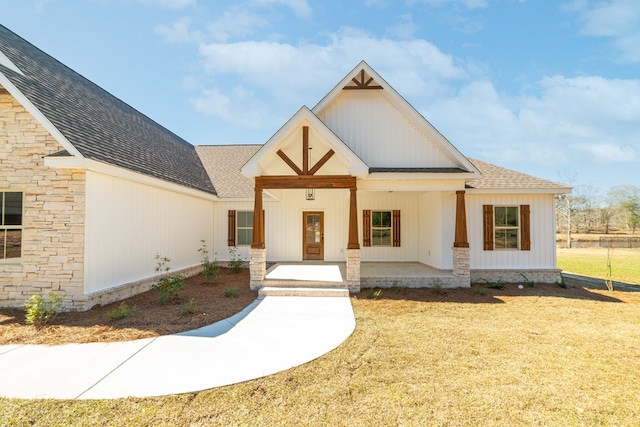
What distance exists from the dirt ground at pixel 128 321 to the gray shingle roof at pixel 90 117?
3.54m

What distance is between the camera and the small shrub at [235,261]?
13156mm

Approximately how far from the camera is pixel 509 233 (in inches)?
429

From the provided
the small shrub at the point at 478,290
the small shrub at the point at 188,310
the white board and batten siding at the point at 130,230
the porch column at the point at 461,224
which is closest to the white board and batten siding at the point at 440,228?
the porch column at the point at 461,224

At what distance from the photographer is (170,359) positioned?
4.36 m

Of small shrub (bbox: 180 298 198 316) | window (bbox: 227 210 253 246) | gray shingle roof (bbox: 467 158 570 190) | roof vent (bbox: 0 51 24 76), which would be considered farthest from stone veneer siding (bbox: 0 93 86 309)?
gray shingle roof (bbox: 467 158 570 190)

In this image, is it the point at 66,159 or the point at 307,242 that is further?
the point at 307,242

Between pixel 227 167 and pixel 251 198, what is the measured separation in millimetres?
3547

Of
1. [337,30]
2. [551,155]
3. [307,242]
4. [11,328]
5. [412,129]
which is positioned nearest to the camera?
[11,328]

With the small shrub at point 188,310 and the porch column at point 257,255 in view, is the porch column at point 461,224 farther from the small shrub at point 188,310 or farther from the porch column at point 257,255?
the small shrub at point 188,310

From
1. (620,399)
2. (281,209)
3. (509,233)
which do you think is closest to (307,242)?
(281,209)

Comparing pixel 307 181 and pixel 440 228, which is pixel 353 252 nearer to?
pixel 307 181

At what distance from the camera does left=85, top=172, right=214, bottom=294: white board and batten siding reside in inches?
284

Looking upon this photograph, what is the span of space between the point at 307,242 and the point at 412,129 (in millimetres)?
6726

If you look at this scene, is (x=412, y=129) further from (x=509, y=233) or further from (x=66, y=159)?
(x=66, y=159)
